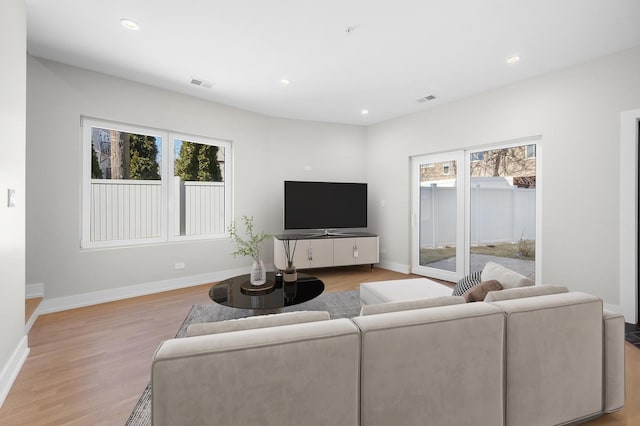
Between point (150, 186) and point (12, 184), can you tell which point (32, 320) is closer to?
point (12, 184)

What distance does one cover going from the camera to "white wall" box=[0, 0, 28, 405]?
6.31 ft

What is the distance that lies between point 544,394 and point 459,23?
278 centimetres

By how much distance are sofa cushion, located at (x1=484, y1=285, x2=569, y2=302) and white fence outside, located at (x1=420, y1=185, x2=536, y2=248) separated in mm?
2463

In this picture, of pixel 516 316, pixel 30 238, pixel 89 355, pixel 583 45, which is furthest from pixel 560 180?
pixel 30 238

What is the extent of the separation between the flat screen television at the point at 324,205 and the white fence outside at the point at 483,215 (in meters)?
1.14

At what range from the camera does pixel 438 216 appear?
4.93 meters

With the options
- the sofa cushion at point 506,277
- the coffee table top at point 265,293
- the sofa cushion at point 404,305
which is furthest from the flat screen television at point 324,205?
the sofa cushion at point 404,305

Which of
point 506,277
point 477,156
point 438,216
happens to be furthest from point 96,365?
point 477,156

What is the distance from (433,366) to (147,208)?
13.5ft

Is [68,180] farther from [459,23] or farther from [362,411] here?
[459,23]

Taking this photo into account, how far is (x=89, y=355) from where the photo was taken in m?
2.38

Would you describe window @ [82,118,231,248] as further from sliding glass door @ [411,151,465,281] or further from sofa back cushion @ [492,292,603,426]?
sofa back cushion @ [492,292,603,426]

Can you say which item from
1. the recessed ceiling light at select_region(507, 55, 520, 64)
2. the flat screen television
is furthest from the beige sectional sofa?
the flat screen television

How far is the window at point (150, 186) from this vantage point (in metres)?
3.72
